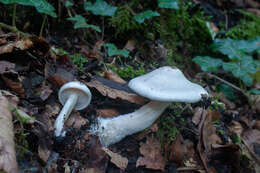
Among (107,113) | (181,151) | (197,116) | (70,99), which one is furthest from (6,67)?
(197,116)

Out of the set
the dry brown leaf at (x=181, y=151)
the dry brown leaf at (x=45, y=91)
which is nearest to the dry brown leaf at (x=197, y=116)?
the dry brown leaf at (x=181, y=151)

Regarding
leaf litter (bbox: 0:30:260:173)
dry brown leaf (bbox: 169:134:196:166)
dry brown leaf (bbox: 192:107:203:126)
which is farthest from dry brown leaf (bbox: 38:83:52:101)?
dry brown leaf (bbox: 192:107:203:126)

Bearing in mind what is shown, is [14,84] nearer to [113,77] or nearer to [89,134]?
[89,134]

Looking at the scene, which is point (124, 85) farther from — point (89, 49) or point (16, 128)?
point (16, 128)

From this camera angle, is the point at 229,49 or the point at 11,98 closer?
the point at 11,98

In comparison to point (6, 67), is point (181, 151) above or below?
below

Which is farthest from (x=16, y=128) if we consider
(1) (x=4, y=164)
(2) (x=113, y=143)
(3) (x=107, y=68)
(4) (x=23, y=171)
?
(3) (x=107, y=68)
